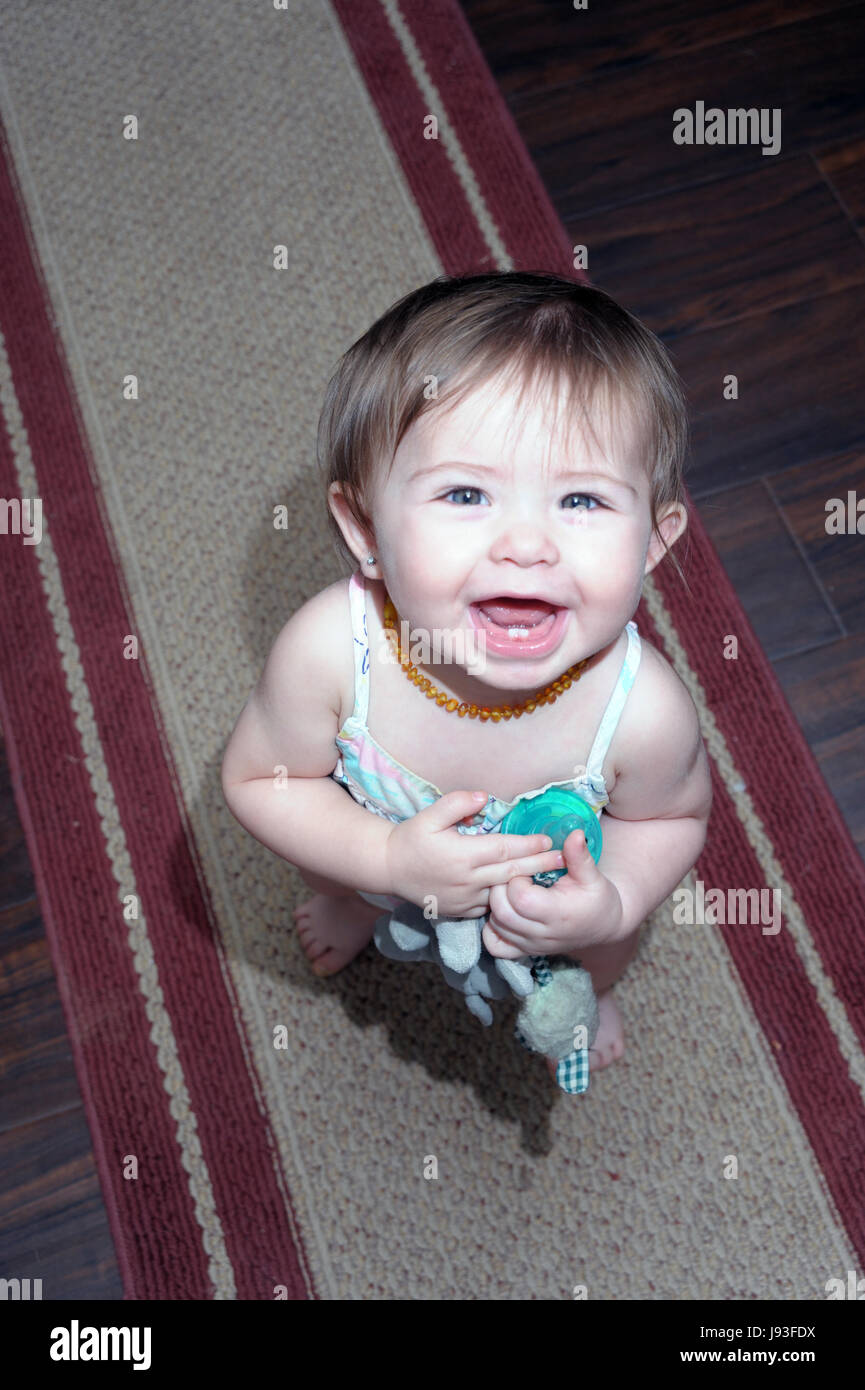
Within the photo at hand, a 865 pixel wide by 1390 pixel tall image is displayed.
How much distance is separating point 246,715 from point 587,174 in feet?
2.78

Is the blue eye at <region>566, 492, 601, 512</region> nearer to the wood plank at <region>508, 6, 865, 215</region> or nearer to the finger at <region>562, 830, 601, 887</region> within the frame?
the finger at <region>562, 830, 601, 887</region>

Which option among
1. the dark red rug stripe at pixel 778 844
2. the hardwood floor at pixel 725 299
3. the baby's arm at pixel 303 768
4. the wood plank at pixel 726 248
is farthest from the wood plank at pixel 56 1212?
the wood plank at pixel 726 248

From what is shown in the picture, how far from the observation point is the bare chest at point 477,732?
80 cm

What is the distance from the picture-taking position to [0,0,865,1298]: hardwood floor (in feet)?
3.51

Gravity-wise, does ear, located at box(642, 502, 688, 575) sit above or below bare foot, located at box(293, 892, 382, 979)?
above

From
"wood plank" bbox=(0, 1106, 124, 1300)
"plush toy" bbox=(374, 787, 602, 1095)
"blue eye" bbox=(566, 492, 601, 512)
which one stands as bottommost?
"wood plank" bbox=(0, 1106, 124, 1300)

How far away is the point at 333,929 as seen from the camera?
103 centimetres

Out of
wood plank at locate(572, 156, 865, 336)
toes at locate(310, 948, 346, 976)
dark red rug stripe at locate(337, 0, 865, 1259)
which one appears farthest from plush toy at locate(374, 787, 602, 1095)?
wood plank at locate(572, 156, 865, 336)

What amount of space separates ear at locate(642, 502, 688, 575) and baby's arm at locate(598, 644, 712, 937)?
75mm

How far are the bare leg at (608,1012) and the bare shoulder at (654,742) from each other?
185 mm

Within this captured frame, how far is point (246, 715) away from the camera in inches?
33.9

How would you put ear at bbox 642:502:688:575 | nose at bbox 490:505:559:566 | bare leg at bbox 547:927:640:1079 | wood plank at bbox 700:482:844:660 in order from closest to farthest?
1. nose at bbox 490:505:559:566
2. ear at bbox 642:502:688:575
3. bare leg at bbox 547:927:640:1079
4. wood plank at bbox 700:482:844:660
